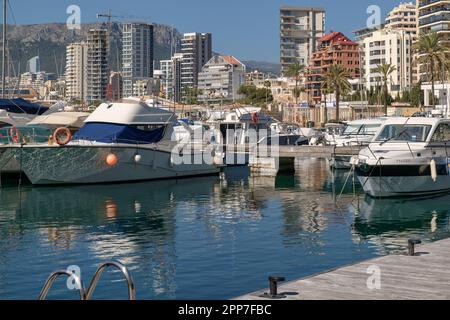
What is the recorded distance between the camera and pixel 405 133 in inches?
1160

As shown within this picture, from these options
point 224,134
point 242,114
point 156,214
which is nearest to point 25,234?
point 156,214

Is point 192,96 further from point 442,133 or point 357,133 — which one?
point 442,133

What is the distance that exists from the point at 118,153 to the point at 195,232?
14484 millimetres

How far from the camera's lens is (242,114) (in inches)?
2259

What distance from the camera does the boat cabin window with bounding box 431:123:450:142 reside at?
29023mm

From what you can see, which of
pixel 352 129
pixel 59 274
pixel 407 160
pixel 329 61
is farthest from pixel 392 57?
pixel 59 274

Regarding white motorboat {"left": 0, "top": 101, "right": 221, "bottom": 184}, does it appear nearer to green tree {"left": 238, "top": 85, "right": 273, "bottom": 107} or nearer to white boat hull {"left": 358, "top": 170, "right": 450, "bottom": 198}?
white boat hull {"left": 358, "top": 170, "right": 450, "bottom": 198}

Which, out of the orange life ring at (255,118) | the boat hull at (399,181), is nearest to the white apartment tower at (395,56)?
the orange life ring at (255,118)

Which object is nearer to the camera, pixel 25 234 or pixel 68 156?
pixel 25 234

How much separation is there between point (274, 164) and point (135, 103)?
881cm

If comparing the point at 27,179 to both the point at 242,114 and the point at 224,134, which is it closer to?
the point at 224,134

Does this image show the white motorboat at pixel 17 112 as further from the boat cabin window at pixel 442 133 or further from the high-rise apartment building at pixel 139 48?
the high-rise apartment building at pixel 139 48
